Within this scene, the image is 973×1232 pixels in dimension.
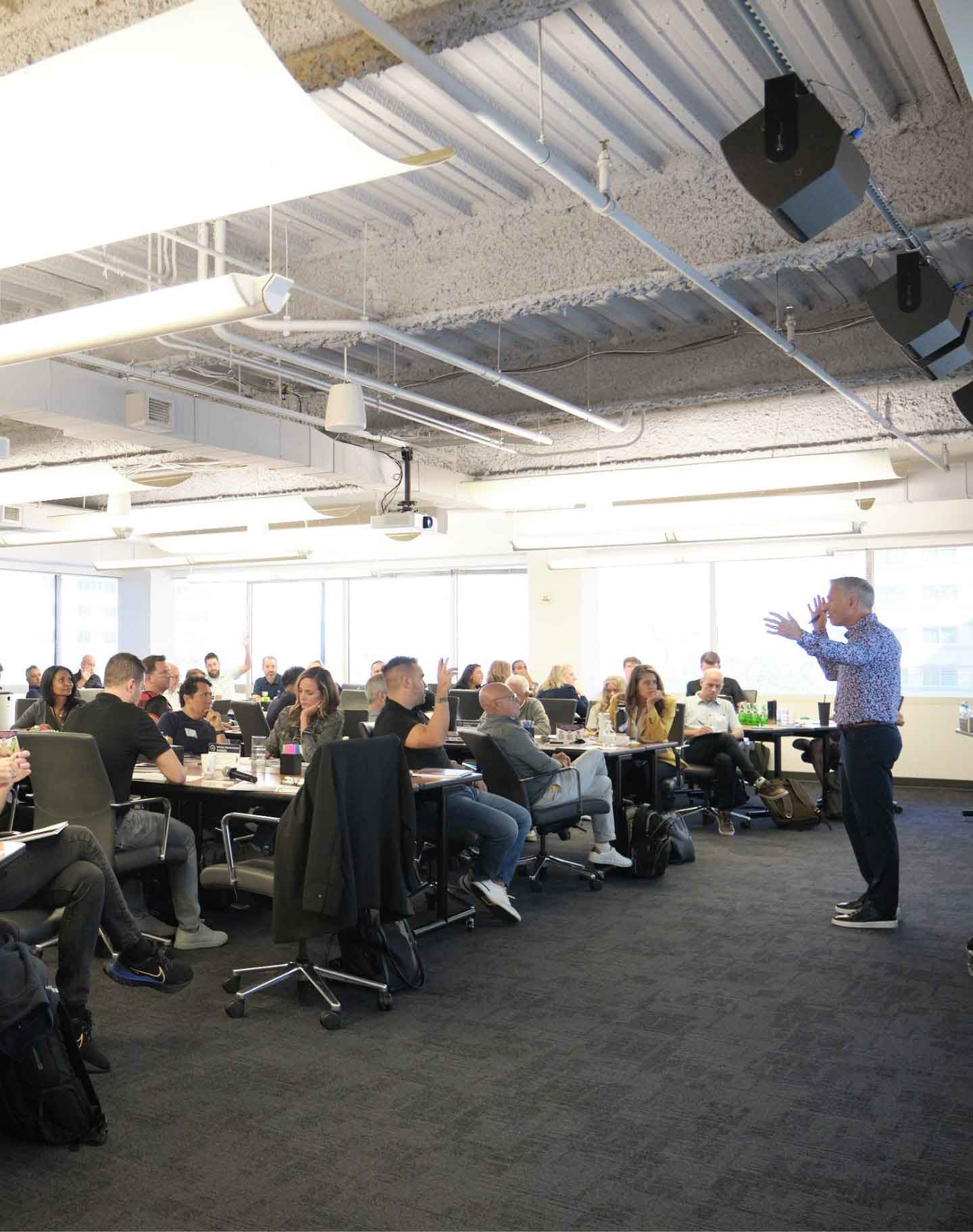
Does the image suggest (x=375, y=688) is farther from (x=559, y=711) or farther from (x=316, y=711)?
(x=316, y=711)

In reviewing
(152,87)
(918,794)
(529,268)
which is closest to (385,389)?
(529,268)

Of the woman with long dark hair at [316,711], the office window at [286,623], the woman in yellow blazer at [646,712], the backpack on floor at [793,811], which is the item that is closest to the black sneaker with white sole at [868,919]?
the woman in yellow blazer at [646,712]

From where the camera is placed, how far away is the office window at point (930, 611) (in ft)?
37.0

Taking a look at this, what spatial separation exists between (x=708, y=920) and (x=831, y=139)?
3.80 m

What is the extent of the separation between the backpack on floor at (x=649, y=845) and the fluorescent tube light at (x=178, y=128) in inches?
188

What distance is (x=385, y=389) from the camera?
6.32 meters

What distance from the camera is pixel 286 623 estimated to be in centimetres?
1658

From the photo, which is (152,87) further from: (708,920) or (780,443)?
(780,443)

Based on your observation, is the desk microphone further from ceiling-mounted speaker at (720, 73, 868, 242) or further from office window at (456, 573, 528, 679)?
office window at (456, 573, 528, 679)

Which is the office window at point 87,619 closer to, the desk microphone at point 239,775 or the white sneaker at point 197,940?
the desk microphone at point 239,775

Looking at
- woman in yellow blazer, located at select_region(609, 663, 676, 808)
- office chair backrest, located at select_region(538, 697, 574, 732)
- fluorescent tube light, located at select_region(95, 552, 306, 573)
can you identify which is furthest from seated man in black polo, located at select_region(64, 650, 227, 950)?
fluorescent tube light, located at select_region(95, 552, 306, 573)

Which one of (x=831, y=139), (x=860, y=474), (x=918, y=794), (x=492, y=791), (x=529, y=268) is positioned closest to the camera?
(x=831, y=139)

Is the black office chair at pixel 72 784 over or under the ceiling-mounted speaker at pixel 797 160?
under

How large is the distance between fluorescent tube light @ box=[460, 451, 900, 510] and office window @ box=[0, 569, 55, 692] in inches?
335
